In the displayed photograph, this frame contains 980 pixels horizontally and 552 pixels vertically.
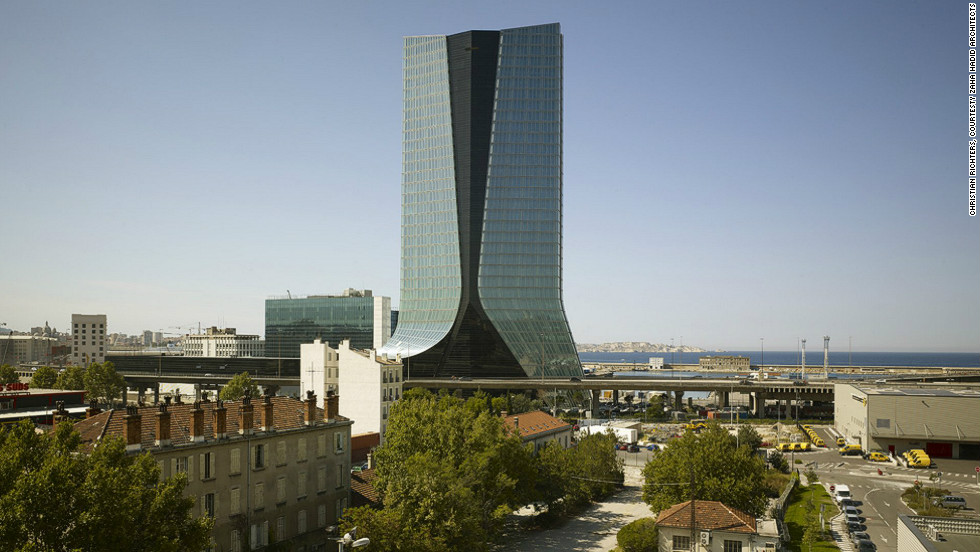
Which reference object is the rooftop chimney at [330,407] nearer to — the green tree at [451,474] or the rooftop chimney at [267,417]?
the green tree at [451,474]

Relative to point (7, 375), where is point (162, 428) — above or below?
above

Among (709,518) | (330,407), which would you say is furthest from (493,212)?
(709,518)

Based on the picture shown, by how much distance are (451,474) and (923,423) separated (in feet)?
231

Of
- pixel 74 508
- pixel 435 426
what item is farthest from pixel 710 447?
pixel 74 508

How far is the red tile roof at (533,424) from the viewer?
85000 mm

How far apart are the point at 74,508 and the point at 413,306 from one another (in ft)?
453

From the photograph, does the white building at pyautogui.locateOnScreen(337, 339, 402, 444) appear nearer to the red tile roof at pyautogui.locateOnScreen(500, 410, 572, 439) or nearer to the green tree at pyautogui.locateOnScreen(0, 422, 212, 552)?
the red tile roof at pyautogui.locateOnScreen(500, 410, 572, 439)

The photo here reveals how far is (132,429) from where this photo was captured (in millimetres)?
41969

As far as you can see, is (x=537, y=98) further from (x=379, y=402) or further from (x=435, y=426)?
(x=435, y=426)

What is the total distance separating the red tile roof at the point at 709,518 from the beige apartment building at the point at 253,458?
22889 millimetres

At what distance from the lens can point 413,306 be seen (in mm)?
168250

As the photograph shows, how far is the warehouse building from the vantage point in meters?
93.6

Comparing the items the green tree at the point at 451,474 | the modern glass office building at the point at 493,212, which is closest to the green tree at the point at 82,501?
the green tree at the point at 451,474

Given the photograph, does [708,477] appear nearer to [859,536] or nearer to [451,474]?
[859,536]
